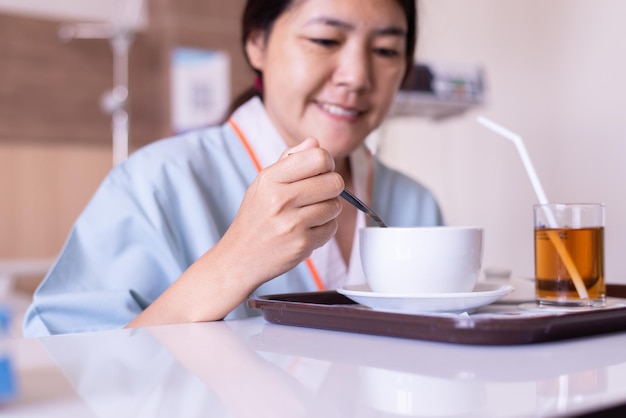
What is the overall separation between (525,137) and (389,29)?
140 cm

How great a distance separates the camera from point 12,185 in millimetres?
3516

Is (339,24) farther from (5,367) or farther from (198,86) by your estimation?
(198,86)

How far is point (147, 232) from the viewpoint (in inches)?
40.3

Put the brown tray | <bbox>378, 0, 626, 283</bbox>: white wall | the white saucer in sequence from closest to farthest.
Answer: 1. the brown tray
2. the white saucer
3. <bbox>378, 0, 626, 283</bbox>: white wall

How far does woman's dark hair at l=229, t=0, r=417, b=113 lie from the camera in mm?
1230

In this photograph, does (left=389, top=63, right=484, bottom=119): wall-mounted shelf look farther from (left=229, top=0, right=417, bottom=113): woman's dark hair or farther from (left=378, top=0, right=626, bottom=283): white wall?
(left=229, top=0, right=417, bottom=113): woman's dark hair

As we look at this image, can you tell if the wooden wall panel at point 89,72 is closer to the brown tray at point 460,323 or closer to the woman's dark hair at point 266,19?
the woman's dark hair at point 266,19

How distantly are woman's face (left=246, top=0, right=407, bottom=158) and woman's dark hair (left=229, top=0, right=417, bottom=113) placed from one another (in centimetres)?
2

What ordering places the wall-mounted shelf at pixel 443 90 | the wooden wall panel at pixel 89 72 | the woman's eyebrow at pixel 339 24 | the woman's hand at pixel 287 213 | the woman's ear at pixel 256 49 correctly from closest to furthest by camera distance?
the woman's hand at pixel 287 213, the woman's eyebrow at pixel 339 24, the woman's ear at pixel 256 49, the wall-mounted shelf at pixel 443 90, the wooden wall panel at pixel 89 72

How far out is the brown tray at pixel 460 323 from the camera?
572mm

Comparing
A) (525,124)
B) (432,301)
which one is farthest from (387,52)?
(525,124)

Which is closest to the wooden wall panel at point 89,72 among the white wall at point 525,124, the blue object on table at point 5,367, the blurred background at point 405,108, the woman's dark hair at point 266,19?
the blurred background at point 405,108

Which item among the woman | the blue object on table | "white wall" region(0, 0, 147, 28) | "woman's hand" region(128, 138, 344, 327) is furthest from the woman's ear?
"white wall" region(0, 0, 147, 28)

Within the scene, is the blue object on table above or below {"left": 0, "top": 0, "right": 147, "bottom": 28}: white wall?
below
